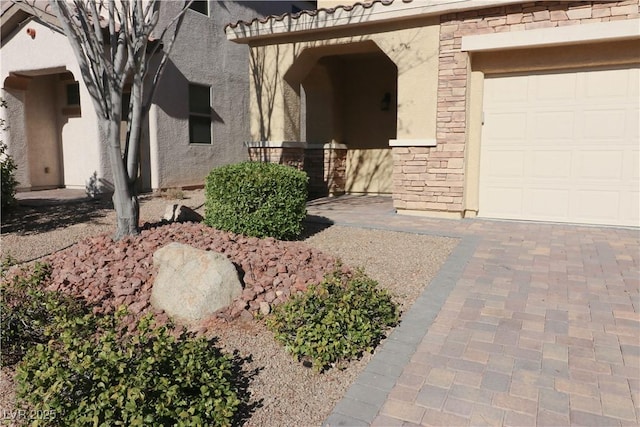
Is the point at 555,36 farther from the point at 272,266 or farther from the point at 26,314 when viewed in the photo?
the point at 26,314

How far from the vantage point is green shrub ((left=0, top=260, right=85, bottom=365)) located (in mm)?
3297

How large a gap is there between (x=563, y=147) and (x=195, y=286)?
637 cm

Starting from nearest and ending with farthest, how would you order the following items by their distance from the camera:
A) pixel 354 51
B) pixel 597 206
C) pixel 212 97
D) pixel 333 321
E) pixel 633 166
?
pixel 333 321, pixel 633 166, pixel 597 206, pixel 354 51, pixel 212 97

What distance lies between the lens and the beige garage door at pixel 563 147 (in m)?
7.07

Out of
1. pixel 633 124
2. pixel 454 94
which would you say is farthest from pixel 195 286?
pixel 633 124

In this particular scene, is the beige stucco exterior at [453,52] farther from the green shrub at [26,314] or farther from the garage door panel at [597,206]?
the green shrub at [26,314]

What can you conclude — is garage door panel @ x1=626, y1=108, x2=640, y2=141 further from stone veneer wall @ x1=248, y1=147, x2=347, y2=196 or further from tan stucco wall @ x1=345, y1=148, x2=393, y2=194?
stone veneer wall @ x1=248, y1=147, x2=347, y2=196

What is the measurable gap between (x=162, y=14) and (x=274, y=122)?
4248mm

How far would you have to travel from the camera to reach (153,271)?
448cm

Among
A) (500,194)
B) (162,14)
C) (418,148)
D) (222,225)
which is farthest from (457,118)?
(162,14)

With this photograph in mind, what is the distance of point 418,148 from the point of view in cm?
801

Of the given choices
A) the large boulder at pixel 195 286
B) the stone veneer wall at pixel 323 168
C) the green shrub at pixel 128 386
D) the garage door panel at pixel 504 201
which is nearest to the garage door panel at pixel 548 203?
the garage door panel at pixel 504 201

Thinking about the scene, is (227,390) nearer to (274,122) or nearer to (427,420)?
(427,420)

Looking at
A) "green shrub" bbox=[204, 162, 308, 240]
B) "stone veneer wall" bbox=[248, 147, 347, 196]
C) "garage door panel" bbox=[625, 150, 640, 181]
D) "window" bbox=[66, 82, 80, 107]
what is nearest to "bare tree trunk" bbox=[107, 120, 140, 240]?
"green shrub" bbox=[204, 162, 308, 240]
